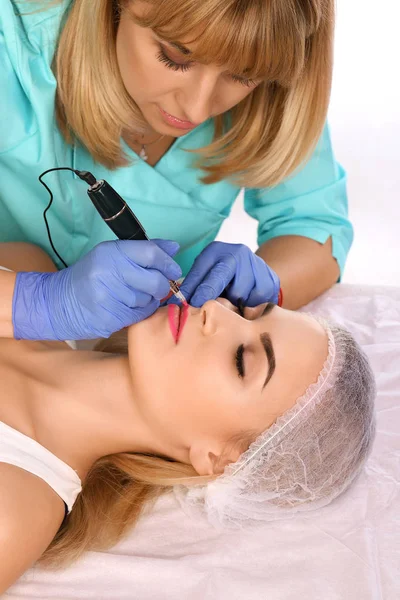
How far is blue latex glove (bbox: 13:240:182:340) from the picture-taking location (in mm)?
1488

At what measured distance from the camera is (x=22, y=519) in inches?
56.9

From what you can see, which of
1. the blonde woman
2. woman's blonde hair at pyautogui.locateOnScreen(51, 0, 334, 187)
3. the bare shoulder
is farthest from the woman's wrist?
woman's blonde hair at pyautogui.locateOnScreen(51, 0, 334, 187)

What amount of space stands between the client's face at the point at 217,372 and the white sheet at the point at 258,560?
0.17 m

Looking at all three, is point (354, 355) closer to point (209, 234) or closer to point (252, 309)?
point (252, 309)

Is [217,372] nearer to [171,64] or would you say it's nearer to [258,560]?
[258,560]

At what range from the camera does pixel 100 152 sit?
1876 millimetres

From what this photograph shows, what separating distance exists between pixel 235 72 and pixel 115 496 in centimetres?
91

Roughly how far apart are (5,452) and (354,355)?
73 centimetres

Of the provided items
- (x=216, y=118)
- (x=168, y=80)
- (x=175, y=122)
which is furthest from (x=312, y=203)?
(x=168, y=80)

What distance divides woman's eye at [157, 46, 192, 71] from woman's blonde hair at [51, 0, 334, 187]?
0.10 meters

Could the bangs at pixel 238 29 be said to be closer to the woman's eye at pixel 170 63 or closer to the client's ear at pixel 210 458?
the woman's eye at pixel 170 63

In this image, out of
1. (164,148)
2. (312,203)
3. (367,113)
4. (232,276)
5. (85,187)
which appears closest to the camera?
(232,276)

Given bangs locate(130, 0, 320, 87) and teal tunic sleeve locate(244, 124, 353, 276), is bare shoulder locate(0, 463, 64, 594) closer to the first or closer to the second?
bangs locate(130, 0, 320, 87)

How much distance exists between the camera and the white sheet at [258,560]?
4.80ft
